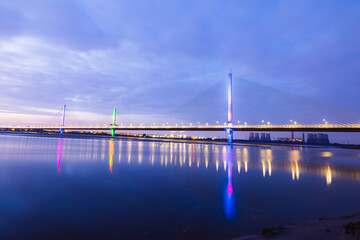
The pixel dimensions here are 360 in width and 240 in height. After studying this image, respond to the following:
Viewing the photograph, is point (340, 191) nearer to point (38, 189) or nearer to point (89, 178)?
point (89, 178)

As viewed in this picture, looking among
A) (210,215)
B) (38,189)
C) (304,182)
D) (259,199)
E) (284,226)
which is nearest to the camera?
(284,226)

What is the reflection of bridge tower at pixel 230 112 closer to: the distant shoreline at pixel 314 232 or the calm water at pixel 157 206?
the calm water at pixel 157 206

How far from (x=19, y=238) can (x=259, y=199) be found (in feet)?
21.3

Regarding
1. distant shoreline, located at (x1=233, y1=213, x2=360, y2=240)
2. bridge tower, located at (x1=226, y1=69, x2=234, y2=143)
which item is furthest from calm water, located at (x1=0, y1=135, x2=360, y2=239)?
bridge tower, located at (x1=226, y1=69, x2=234, y2=143)

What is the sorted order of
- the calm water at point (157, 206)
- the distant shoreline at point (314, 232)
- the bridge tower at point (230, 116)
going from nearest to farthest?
the distant shoreline at point (314, 232), the calm water at point (157, 206), the bridge tower at point (230, 116)

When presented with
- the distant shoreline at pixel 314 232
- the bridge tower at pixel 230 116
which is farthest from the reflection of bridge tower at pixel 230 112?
the distant shoreline at pixel 314 232

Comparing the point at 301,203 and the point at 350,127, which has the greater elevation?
the point at 350,127

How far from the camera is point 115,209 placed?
19.5 feet

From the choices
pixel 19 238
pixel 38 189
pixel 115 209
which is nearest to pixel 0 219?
pixel 19 238

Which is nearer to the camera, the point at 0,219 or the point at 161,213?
the point at 0,219

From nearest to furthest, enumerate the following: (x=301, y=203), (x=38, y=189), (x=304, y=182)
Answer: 1. (x=301, y=203)
2. (x=38, y=189)
3. (x=304, y=182)

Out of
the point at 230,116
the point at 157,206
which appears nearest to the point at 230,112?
the point at 230,116

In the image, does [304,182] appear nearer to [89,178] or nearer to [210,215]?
[210,215]

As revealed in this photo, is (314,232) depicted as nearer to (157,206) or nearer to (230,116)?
(157,206)
